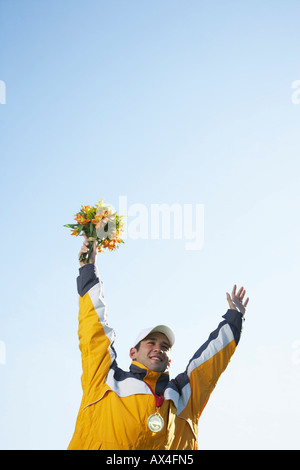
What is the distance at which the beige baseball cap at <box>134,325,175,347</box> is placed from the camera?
6.50 m

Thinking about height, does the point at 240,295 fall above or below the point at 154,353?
above

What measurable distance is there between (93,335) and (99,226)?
81.0 inches

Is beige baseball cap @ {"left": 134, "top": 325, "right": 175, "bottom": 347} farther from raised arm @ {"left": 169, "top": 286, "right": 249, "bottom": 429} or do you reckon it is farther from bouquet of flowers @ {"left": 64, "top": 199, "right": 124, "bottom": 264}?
bouquet of flowers @ {"left": 64, "top": 199, "right": 124, "bottom": 264}

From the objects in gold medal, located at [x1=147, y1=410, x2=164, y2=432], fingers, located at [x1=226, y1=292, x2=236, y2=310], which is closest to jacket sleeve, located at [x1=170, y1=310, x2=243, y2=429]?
fingers, located at [x1=226, y1=292, x2=236, y2=310]

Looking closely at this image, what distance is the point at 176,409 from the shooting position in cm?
588

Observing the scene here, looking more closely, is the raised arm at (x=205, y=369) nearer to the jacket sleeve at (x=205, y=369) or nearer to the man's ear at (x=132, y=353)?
the jacket sleeve at (x=205, y=369)

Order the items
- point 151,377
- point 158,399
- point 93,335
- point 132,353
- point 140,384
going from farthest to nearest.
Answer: point 132,353 → point 93,335 → point 151,377 → point 140,384 → point 158,399

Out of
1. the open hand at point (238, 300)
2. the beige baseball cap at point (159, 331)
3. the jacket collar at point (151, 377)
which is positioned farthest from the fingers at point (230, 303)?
the jacket collar at point (151, 377)

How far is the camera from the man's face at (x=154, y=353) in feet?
20.3

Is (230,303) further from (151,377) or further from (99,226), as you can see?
(99,226)

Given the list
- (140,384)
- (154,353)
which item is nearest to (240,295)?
(154,353)

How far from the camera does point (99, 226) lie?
755 centimetres
